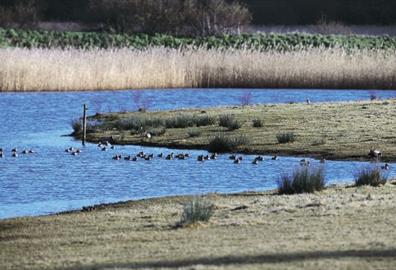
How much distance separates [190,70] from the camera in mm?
44938

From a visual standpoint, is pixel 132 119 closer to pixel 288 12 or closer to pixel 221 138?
pixel 221 138

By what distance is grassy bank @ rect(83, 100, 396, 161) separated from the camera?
85.5 ft

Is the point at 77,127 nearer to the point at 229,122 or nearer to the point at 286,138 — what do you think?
the point at 229,122

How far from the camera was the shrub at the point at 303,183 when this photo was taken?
712 inches

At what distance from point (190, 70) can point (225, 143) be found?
18482 mm

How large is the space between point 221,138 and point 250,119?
501cm

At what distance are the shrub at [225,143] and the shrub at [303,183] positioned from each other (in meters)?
8.30

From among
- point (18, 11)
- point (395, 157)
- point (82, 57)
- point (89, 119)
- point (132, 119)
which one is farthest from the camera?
point (18, 11)

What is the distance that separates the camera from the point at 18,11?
7300cm

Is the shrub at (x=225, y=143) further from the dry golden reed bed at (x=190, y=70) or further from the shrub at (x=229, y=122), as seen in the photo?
the dry golden reed bed at (x=190, y=70)

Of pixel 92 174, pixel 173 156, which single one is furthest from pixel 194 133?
pixel 92 174

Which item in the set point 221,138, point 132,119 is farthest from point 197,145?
point 132,119

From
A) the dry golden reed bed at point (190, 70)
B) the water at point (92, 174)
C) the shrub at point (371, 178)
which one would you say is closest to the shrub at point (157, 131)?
the water at point (92, 174)

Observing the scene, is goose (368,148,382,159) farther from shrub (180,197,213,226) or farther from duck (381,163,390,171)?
shrub (180,197,213,226)
